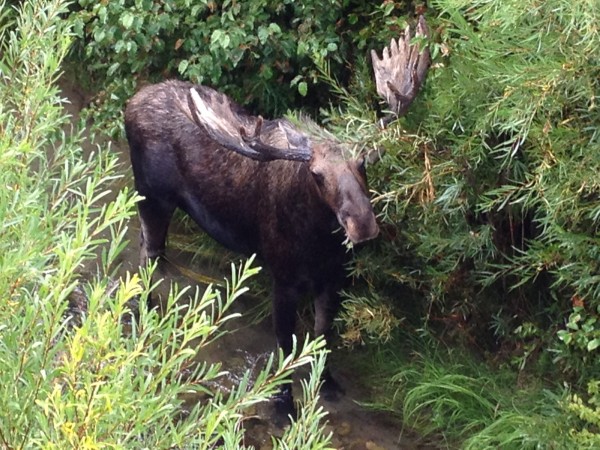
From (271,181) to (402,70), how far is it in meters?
0.89

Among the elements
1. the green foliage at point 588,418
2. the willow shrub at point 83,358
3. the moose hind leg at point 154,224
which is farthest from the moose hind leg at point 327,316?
the willow shrub at point 83,358

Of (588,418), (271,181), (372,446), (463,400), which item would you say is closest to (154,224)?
(271,181)

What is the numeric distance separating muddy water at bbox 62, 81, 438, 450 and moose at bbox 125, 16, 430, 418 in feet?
0.49

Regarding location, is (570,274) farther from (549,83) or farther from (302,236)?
(302,236)

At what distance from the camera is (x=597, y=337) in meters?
4.79

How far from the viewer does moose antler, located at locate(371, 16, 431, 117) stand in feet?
17.1

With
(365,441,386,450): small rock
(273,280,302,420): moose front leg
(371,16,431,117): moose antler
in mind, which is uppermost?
(371,16,431,117): moose antler

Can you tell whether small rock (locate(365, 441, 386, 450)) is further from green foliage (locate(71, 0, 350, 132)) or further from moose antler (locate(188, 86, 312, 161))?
green foliage (locate(71, 0, 350, 132))

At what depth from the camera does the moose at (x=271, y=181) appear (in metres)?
5.20

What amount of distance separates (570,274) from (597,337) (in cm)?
30

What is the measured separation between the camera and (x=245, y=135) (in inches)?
206

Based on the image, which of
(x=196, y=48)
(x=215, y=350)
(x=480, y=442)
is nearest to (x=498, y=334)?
(x=480, y=442)

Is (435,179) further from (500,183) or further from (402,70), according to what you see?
(402,70)

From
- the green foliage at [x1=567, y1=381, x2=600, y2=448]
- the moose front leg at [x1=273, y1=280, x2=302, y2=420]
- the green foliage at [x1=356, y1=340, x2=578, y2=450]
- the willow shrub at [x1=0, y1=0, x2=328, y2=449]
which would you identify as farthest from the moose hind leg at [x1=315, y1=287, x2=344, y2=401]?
the willow shrub at [x1=0, y1=0, x2=328, y2=449]
